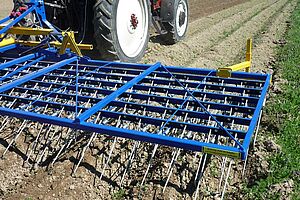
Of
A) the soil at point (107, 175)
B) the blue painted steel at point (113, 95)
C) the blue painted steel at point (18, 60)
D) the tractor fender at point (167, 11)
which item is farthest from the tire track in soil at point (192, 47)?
the soil at point (107, 175)

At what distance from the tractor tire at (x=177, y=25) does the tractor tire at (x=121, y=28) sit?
1199mm

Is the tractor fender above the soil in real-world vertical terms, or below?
above

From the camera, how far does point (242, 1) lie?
1327 centimetres

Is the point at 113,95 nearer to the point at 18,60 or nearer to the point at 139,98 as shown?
the point at 139,98

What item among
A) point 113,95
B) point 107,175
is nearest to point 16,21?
point 113,95

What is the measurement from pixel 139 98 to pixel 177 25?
137 inches

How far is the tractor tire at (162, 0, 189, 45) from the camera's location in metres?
5.46

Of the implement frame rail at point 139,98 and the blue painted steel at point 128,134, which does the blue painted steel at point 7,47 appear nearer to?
the implement frame rail at point 139,98

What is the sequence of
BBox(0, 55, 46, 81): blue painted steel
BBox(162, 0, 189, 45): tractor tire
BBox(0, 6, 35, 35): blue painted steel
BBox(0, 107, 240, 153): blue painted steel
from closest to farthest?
BBox(0, 107, 240, 153): blue painted steel
BBox(0, 55, 46, 81): blue painted steel
BBox(0, 6, 35, 35): blue painted steel
BBox(162, 0, 189, 45): tractor tire

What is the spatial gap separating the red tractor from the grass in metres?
1.56

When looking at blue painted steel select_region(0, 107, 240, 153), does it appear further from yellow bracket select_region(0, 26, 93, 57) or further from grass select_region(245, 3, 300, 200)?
yellow bracket select_region(0, 26, 93, 57)

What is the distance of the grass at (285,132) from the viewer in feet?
7.85

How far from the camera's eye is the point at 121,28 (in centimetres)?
388

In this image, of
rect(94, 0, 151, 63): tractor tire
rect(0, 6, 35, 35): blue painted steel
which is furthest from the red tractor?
rect(0, 6, 35, 35): blue painted steel
